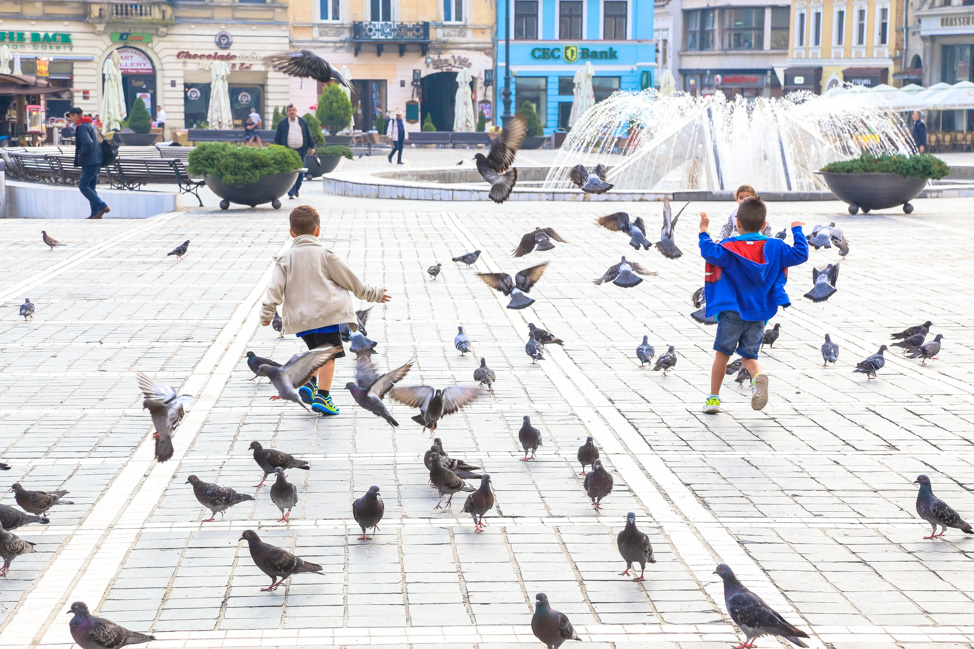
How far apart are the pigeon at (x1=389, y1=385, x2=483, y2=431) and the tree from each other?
1473 inches

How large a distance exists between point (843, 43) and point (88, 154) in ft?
167

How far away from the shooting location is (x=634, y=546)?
5.05 metres

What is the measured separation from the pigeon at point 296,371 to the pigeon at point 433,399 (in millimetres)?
478

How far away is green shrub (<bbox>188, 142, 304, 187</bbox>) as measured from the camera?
2055 cm

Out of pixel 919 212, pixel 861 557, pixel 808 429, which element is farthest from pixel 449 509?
pixel 919 212

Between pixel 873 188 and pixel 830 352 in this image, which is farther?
pixel 873 188

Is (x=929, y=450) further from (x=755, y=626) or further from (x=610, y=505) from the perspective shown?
(x=755, y=626)

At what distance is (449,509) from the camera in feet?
19.8

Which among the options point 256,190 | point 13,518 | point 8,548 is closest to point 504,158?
point 13,518

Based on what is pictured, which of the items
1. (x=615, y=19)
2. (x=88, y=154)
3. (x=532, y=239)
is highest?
(x=615, y=19)

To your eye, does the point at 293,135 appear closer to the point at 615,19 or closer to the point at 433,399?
the point at 433,399

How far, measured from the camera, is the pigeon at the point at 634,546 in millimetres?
→ 5027

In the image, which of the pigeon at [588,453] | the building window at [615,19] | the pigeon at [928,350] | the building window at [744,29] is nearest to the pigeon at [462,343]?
the pigeon at [588,453]

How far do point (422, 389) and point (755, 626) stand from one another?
2997 millimetres
